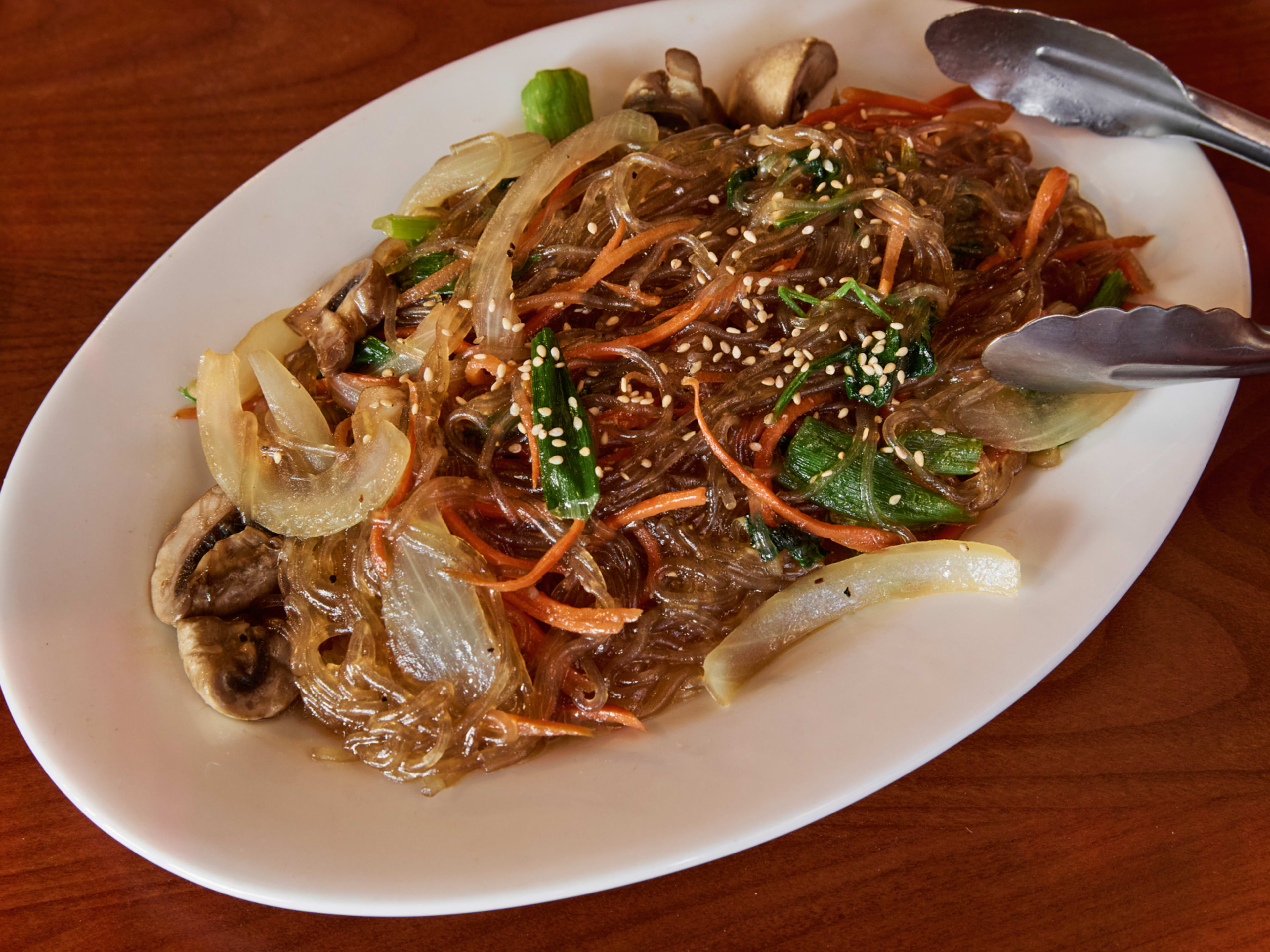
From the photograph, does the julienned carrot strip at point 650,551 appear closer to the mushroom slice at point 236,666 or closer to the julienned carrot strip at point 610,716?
the julienned carrot strip at point 610,716

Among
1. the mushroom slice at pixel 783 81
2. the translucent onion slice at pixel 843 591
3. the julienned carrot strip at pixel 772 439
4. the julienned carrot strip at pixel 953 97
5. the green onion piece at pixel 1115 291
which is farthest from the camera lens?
the julienned carrot strip at pixel 953 97

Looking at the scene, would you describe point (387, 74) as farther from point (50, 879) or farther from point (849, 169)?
point (50, 879)

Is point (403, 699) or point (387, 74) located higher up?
point (387, 74)

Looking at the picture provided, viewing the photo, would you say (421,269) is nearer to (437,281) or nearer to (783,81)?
(437,281)

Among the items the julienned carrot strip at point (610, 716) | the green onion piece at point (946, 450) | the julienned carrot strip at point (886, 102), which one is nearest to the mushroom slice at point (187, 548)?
the julienned carrot strip at point (610, 716)

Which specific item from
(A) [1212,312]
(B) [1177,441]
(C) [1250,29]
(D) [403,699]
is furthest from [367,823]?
(C) [1250,29]

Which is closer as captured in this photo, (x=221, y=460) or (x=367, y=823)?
(x=367, y=823)
